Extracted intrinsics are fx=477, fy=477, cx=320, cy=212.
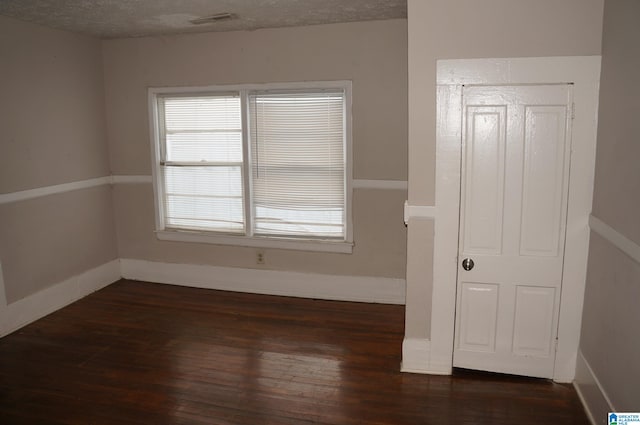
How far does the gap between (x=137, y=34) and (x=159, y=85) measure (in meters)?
0.52

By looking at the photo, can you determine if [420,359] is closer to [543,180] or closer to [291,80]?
[543,180]

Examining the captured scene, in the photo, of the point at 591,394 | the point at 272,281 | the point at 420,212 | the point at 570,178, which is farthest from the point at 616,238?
the point at 272,281

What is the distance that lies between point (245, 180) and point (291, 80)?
1086mm

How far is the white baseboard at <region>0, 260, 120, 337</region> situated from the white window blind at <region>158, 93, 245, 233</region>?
3.01 ft

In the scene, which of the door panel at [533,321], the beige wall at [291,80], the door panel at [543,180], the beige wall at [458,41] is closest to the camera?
the beige wall at [458,41]

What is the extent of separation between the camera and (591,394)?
2803 millimetres

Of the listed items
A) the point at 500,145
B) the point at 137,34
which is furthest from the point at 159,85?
the point at 500,145

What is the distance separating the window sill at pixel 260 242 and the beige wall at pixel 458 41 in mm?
1438

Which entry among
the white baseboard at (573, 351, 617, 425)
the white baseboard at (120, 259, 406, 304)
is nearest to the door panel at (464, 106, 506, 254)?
the white baseboard at (573, 351, 617, 425)

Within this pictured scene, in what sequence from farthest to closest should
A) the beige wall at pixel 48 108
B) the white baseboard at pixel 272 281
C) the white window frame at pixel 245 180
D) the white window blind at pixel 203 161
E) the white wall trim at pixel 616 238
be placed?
1. the white window blind at pixel 203 161
2. the white baseboard at pixel 272 281
3. the white window frame at pixel 245 180
4. the beige wall at pixel 48 108
5. the white wall trim at pixel 616 238

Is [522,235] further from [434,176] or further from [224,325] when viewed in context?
[224,325]

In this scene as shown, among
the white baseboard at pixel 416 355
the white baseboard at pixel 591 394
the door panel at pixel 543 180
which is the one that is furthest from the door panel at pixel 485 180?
the white baseboard at pixel 591 394

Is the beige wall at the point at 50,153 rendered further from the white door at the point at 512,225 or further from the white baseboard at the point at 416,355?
the white door at the point at 512,225

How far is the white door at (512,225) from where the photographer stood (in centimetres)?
296
